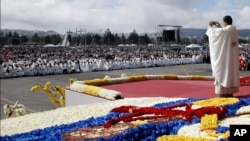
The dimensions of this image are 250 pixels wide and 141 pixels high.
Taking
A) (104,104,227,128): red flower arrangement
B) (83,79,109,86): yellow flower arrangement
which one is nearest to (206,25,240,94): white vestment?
(104,104,227,128): red flower arrangement

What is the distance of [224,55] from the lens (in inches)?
219

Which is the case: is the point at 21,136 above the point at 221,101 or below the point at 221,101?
below

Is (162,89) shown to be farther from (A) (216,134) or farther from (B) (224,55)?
(A) (216,134)

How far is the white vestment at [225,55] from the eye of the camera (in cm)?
552

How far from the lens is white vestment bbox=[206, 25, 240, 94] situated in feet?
18.1

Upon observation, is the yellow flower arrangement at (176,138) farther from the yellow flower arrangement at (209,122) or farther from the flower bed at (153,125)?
the yellow flower arrangement at (209,122)

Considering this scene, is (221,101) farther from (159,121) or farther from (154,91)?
(154,91)

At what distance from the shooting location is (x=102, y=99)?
738 centimetres

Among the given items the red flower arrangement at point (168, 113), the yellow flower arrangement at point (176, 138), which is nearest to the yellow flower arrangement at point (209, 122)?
the red flower arrangement at point (168, 113)

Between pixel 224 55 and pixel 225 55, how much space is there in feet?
0.05

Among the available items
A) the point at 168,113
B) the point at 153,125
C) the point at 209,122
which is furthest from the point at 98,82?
the point at 209,122

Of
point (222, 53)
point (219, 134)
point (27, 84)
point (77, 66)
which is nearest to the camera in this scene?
point (219, 134)

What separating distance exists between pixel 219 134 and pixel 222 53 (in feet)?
7.97

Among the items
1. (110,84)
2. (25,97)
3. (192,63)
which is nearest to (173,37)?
(192,63)
